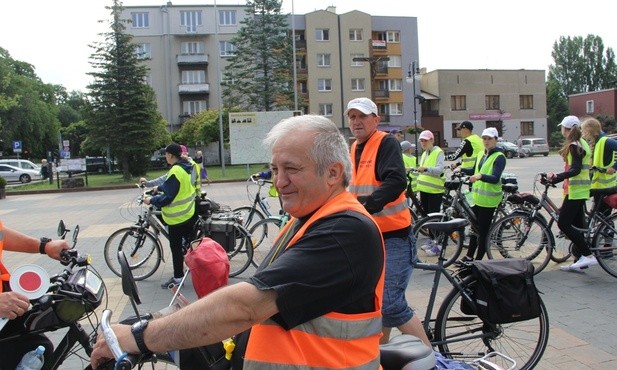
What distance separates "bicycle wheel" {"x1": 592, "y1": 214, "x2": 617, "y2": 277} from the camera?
6125 mm

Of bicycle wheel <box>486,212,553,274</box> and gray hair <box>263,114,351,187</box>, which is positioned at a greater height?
gray hair <box>263,114,351,187</box>

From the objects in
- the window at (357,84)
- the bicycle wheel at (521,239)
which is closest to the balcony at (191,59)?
the window at (357,84)

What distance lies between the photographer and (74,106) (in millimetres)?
101938

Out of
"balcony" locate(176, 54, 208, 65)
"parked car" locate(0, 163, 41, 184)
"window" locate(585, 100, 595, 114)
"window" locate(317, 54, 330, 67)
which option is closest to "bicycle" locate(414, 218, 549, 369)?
"parked car" locate(0, 163, 41, 184)

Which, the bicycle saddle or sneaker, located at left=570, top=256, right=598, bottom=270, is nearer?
the bicycle saddle

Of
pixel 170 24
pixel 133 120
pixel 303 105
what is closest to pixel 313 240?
pixel 133 120

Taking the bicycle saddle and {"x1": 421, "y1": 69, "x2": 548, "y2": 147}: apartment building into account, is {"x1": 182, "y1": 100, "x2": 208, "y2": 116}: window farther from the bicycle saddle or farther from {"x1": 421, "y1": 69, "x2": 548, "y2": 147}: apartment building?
the bicycle saddle

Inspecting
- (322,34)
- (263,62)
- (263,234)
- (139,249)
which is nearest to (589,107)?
(322,34)

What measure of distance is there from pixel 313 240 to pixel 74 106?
4356 inches

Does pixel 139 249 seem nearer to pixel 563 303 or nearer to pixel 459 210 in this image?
pixel 459 210

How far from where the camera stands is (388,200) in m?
3.65

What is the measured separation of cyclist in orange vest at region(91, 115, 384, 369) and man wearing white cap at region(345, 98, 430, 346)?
5.52ft

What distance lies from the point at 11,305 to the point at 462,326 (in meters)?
2.79

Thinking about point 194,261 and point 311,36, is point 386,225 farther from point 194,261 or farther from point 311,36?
point 311,36
